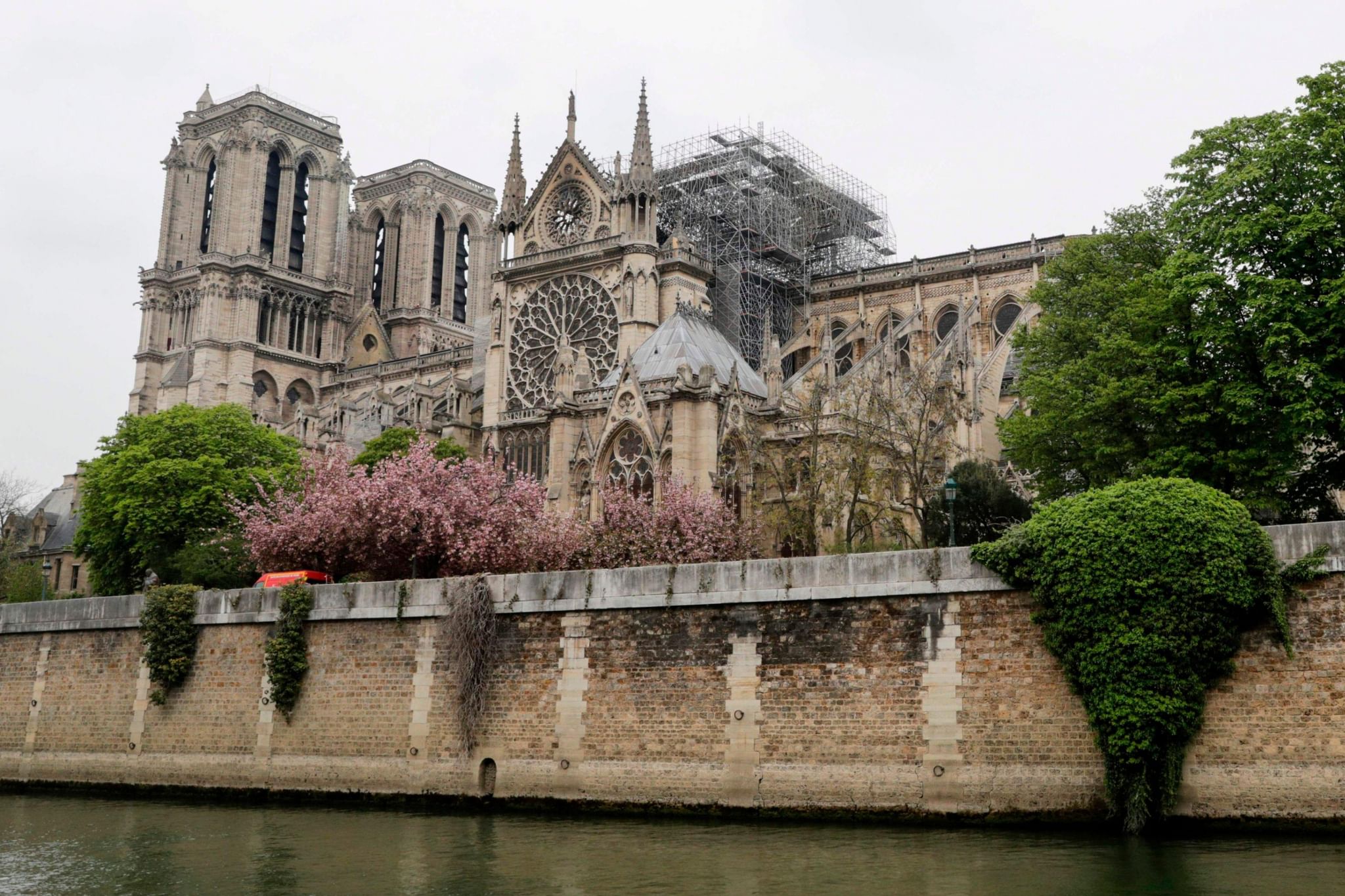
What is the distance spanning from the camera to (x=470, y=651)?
76.8 feet

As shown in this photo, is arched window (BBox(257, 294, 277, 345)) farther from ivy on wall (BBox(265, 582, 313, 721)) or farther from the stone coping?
ivy on wall (BBox(265, 582, 313, 721))

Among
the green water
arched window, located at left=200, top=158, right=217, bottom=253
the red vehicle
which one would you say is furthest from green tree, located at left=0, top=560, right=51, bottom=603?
the green water

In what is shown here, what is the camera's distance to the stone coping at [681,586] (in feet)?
64.9

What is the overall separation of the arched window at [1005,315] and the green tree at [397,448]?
20.0 metres

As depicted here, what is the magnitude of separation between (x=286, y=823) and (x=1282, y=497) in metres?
17.4

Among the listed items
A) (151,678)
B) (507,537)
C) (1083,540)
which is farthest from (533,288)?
(1083,540)

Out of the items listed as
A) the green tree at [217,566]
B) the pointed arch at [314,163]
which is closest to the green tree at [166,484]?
the green tree at [217,566]

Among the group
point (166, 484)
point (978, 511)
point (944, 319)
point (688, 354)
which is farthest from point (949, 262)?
point (166, 484)

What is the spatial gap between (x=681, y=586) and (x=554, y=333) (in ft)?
108

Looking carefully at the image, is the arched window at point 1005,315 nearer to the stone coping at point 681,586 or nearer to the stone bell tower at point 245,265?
the stone coping at point 681,586

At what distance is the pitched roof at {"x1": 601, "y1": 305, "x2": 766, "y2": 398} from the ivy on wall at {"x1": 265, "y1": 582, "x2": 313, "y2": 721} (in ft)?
49.3

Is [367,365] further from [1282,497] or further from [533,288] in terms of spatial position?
[1282,497]

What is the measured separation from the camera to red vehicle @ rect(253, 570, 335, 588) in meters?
27.8

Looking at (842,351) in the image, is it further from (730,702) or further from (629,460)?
(730,702)
